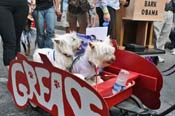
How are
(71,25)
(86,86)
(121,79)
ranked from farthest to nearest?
(71,25), (121,79), (86,86)

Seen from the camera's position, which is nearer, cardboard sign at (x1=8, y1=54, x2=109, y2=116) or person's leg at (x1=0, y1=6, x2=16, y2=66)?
cardboard sign at (x1=8, y1=54, x2=109, y2=116)

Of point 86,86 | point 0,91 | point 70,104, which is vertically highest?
point 86,86

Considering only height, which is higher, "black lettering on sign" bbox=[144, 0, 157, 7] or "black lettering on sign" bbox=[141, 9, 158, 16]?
"black lettering on sign" bbox=[144, 0, 157, 7]

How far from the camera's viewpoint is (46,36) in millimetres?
5957

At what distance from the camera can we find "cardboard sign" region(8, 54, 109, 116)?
2666 mm

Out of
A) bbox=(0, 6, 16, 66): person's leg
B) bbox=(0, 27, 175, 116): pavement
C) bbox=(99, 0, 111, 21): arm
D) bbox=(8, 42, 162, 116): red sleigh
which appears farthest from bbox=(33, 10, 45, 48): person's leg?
bbox=(8, 42, 162, 116): red sleigh

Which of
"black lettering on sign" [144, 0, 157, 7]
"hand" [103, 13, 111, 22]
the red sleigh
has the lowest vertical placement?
the red sleigh

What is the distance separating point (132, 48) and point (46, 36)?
1474 mm

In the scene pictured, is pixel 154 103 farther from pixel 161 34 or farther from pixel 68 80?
pixel 161 34

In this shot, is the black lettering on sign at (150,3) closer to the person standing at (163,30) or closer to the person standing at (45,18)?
A: the person standing at (163,30)

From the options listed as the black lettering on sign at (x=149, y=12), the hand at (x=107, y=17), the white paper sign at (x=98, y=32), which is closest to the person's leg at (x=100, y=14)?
the hand at (x=107, y=17)

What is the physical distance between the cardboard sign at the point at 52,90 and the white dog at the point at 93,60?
20.5 inches

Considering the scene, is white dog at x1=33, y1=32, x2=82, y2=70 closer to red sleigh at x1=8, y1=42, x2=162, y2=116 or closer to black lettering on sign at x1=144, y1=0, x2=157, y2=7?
red sleigh at x1=8, y1=42, x2=162, y2=116

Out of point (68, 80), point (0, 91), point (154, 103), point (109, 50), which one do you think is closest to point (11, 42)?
point (0, 91)
